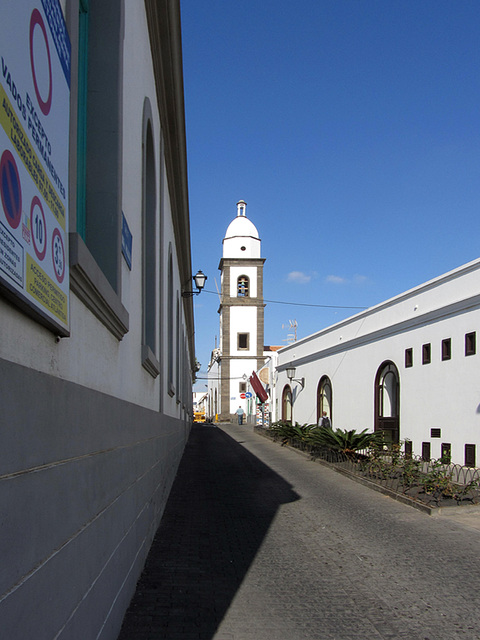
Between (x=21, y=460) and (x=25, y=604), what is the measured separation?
0.48 meters

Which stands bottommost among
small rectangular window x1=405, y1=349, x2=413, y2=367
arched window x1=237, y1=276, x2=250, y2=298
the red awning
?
the red awning

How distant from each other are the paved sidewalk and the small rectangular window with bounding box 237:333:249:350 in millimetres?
57569

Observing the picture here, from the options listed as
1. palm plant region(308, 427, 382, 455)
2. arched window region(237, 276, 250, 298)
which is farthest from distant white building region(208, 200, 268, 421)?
palm plant region(308, 427, 382, 455)

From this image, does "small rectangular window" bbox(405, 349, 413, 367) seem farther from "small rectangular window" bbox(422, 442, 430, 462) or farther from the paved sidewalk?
the paved sidewalk

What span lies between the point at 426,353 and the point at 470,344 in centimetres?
239

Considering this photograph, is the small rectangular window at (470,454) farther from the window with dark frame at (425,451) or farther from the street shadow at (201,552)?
the street shadow at (201,552)

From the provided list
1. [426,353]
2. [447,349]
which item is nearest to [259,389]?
[426,353]

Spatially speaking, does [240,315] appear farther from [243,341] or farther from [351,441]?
[351,441]

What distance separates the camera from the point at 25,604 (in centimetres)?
218

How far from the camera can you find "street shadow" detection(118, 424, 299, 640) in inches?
192

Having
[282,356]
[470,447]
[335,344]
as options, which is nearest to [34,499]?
[470,447]

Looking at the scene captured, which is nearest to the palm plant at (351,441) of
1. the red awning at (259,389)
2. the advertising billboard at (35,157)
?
the advertising billboard at (35,157)

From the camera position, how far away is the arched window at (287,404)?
34866 millimetres

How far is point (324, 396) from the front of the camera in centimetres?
2734
